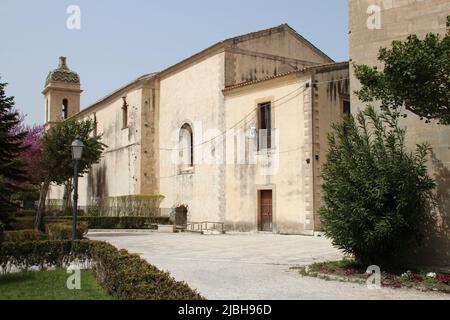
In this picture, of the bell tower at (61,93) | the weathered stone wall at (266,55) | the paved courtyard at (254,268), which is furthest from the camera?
the bell tower at (61,93)

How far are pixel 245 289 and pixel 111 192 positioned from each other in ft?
96.3

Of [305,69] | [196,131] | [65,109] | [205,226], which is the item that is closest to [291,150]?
[305,69]

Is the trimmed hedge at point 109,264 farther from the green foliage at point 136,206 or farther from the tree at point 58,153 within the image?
the green foliage at point 136,206

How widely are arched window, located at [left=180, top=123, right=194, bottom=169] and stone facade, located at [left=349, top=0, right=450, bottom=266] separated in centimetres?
1693

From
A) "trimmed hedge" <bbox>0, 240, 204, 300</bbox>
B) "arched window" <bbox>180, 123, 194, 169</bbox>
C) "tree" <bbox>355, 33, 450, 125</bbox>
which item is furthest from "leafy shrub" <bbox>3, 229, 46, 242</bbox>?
"arched window" <bbox>180, 123, 194, 169</bbox>

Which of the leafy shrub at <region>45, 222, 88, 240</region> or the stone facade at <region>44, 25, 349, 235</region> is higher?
the stone facade at <region>44, 25, 349, 235</region>

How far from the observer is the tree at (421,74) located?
7.86m

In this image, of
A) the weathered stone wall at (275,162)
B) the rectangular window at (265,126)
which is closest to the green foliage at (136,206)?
the weathered stone wall at (275,162)

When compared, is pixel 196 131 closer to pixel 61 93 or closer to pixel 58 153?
pixel 58 153

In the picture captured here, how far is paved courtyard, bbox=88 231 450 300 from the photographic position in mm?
8492

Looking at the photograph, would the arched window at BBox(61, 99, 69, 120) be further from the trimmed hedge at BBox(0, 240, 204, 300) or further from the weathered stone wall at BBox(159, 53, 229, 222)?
the trimmed hedge at BBox(0, 240, 204, 300)

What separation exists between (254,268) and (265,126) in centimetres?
1274

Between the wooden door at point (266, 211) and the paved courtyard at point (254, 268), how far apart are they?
3.61m

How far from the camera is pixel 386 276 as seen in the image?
985 cm
